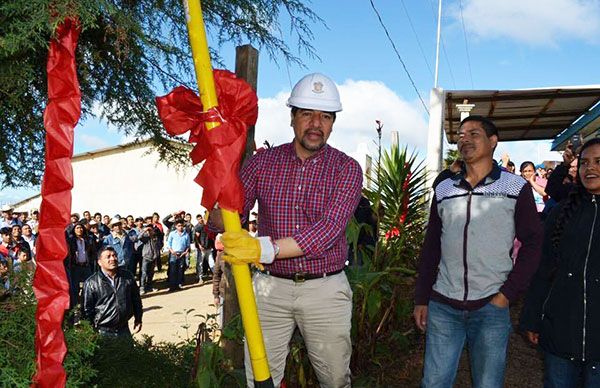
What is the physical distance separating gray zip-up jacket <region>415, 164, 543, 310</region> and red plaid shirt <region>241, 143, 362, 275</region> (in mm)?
619

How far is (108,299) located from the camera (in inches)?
226

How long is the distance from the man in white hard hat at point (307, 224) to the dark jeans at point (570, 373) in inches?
40.8

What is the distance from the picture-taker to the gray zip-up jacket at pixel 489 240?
9.71 feet

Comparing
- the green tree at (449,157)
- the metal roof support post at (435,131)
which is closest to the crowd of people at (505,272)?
the metal roof support post at (435,131)

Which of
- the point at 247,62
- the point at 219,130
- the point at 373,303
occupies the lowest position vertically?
the point at 373,303

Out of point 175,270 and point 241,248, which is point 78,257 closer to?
point 175,270

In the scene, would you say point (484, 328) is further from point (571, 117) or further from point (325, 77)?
point (571, 117)

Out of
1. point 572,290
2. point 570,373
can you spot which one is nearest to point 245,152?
point 572,290

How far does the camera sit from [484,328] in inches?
117

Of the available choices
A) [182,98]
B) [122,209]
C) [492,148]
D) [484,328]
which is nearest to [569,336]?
[484,328]

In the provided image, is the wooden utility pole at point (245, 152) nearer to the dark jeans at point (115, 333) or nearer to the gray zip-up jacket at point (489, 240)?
the gray zip-up jacket at point (489, 240)

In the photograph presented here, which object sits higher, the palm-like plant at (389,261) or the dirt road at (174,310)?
the palm-like plant at (389,261)

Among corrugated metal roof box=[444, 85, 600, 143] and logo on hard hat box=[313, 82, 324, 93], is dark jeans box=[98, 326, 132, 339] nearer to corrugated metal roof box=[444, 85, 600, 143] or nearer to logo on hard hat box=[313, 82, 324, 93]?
logo on hard hat box=[313, 82, 324, 93]

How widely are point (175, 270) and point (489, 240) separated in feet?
39.9
